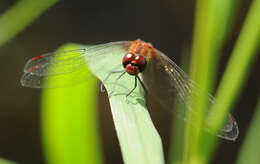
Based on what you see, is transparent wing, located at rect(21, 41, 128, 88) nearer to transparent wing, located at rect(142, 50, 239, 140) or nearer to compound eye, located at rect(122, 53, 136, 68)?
compound eye, located at rect(122, 53, 136, 68)

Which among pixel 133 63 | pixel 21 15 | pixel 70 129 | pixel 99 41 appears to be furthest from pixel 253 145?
pixel 99 41

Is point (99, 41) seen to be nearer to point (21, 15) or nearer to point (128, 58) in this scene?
point (21, 15)

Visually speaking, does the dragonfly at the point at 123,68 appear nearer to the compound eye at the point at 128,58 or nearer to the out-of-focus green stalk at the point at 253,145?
the compound eye at the point at 128,58

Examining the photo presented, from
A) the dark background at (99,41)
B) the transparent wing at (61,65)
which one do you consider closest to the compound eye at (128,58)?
the transparent wing at (61,65)

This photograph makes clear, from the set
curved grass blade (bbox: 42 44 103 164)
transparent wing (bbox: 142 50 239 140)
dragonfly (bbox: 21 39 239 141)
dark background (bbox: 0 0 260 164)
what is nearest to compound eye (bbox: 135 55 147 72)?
dragonfly (bbox: 21 39 239 141)

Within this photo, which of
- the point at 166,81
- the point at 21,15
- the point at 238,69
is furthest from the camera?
the point at 21,15

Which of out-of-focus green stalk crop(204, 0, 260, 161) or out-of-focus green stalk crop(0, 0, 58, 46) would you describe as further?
out-of-focus green stalk crop(0, 0, 58, 46)
